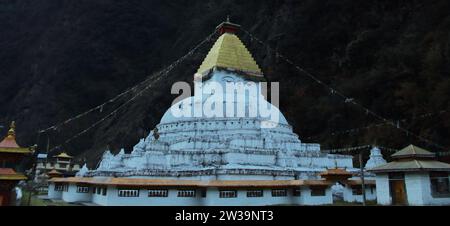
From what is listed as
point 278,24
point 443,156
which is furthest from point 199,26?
point 443,156

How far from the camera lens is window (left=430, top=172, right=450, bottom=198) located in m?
17.0

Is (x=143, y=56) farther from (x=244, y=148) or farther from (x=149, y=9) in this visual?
(x=244, y=148)

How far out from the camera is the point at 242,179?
19609 mm

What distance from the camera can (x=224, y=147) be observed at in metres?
22.4

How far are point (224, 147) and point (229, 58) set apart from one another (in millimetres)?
8135

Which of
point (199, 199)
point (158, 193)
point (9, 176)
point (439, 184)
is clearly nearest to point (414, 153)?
point (439, 184)

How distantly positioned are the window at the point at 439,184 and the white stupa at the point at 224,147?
6.19 meters

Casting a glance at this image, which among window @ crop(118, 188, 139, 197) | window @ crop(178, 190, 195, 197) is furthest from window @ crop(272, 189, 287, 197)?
window @ crop(118, 188, 139, 197)

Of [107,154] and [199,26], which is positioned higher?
[199,26]

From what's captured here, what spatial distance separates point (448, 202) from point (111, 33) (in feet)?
185

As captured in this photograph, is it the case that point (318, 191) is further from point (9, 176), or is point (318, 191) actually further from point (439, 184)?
point (9, 176)

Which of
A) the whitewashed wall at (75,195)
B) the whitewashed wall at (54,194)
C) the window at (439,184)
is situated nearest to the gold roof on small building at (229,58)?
the whitewashed wall at (75,195)

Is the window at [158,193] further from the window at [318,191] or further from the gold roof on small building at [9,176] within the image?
the window at [318,191]

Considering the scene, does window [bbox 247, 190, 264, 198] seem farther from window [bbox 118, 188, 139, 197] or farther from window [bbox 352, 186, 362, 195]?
window [bbox 352, 186, 362, 195]
